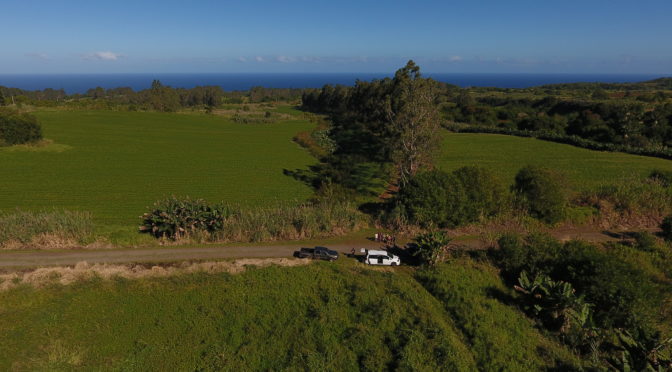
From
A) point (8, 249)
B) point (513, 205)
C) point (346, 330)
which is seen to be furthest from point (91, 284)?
point (513, 205)

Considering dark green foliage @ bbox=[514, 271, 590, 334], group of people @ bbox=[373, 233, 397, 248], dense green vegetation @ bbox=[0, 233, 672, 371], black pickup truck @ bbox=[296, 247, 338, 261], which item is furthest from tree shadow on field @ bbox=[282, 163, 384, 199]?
dark green foliage @ bbox=[514, 271, 590, 334]

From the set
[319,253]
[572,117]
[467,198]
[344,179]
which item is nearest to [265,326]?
[319,253]

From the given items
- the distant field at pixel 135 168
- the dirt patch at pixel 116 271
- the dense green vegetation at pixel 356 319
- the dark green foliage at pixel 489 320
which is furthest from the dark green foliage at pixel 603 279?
the distant field at pixel 135 168

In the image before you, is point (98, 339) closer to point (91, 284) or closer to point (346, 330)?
point (91, 284)

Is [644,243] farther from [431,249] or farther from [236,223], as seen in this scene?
[236,223]

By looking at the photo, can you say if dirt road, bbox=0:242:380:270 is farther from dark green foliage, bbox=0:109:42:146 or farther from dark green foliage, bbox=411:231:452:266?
dark green foliage, bbox=0:109:42:146

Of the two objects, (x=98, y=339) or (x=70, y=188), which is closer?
(x=98, y=339)

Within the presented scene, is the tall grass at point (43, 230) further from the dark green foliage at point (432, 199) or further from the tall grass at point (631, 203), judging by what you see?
the tall grass at point (631, 203)
